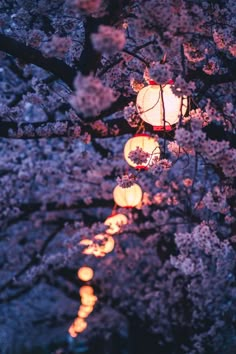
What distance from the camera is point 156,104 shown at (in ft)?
18.0

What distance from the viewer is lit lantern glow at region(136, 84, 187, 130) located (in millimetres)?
5527

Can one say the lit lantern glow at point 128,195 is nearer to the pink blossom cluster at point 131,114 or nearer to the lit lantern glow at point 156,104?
the pink blossom cluster at point 131,114

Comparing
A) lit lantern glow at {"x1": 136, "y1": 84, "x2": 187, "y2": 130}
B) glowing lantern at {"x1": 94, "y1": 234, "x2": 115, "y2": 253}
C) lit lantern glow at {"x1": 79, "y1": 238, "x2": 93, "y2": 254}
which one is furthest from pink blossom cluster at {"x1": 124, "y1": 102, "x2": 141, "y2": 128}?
lit lantern glow at {"x1": 79, "y1": 238, "x2": 93, "y2": 254}

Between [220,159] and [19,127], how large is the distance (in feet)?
7.08

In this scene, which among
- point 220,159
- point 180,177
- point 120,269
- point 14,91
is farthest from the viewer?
point 120,269

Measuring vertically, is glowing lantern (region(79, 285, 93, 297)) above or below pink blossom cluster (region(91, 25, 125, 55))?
above

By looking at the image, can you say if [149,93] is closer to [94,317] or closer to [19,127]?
[19,127]

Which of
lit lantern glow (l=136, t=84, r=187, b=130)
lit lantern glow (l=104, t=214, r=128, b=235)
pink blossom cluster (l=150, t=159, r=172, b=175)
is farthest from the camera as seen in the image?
lit lantern glow (l=104, t=214, r=128, b=235)

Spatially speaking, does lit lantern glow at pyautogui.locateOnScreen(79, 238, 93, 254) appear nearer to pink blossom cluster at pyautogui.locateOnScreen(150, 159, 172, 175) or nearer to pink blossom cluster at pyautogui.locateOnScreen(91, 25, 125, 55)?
pink blossom cluster at pyautogui.locateOnScreen(150, 159, 172, 175)

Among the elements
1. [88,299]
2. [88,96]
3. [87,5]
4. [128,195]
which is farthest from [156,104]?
[88,299]

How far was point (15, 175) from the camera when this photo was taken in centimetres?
1352

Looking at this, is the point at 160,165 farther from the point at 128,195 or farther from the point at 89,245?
the point at 89,245

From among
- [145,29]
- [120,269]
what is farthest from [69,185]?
[145,29]

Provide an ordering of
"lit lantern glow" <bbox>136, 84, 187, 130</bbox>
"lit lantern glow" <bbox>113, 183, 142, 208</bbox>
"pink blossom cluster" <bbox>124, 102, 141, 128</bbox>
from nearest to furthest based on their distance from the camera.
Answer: "lit lantern glow" <bbox>136, 84, 187, 130</bbox>, "pink blossom cluster" <bbox>124, 102, 141, 128</bbox>, "lit lantern glow" <bbox>113, 183, 142, 208</bbox>
